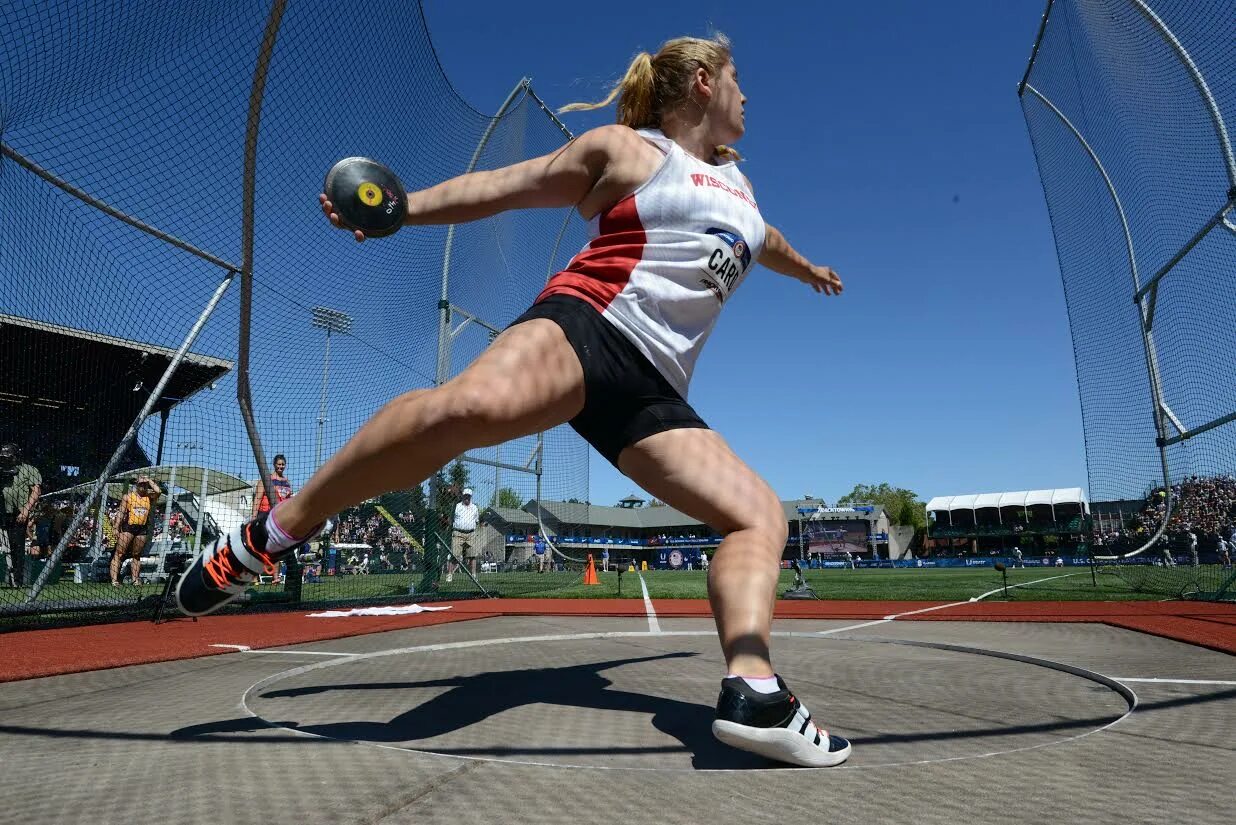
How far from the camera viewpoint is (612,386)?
1866 mm

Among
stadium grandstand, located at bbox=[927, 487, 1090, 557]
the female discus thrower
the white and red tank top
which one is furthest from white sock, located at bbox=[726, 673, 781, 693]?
stadium grandstand, located at bbox=[927, 487, 1090, 557]

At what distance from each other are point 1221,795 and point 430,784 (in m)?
1.35

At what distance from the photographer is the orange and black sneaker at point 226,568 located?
1813mm

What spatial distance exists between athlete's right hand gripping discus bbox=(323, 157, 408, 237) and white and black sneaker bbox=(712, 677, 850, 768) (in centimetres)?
139

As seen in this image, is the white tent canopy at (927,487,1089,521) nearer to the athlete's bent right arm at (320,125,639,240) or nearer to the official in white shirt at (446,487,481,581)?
the official in white shirt at (446,487,481,581)

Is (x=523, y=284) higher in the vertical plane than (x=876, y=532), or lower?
higher

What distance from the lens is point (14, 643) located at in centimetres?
407

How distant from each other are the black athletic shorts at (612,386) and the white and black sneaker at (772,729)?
0.73m

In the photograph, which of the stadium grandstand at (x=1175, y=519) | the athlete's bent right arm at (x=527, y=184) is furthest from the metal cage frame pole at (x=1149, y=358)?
the athlete's bent right arm at (x=527, y=184)

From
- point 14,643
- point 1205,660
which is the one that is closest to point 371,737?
point 1205,660

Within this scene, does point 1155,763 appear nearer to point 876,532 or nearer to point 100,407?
point 100,407

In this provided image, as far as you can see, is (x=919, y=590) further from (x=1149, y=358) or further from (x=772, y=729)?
(x=772, y=729)

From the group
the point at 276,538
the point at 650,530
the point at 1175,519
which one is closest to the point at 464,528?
the point at 276,538

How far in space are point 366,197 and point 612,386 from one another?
774 millimetres
